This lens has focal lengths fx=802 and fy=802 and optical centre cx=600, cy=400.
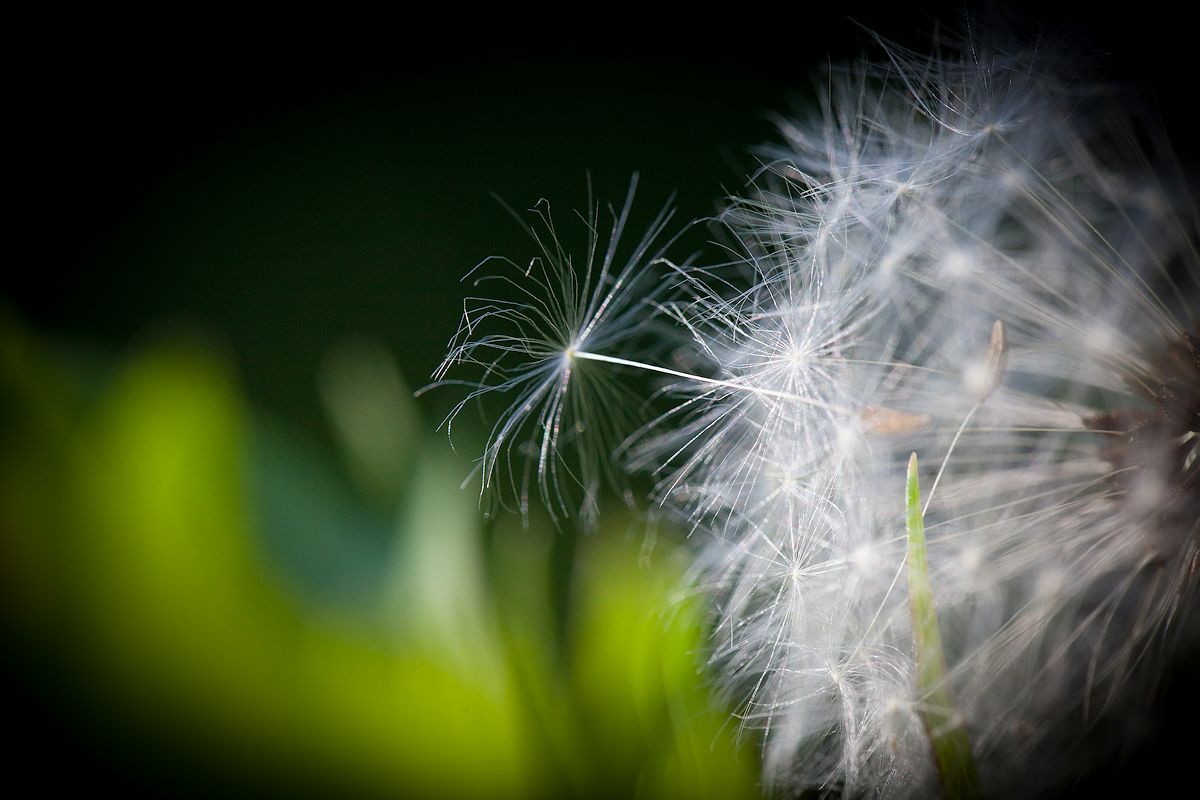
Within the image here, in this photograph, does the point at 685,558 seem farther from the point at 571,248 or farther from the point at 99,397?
the point at 99,397

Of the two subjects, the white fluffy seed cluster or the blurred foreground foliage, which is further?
the blurred foreground foliage

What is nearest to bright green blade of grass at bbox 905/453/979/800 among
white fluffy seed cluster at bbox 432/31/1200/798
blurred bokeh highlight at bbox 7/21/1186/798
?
white fluffy seed cluster at bbox 432/31/1200/798

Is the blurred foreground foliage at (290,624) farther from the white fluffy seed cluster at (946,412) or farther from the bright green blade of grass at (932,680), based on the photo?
the bright green blade of grass at (932,680)

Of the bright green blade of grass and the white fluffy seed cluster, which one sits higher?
the white fluffy seed cluster

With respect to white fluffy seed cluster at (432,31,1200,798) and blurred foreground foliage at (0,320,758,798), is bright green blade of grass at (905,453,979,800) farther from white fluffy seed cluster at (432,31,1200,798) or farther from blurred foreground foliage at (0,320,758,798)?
blurred foreground foliage at (0,320,758,798)

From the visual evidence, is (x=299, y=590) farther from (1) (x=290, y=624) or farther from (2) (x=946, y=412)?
(2) (x=946, y=412)
